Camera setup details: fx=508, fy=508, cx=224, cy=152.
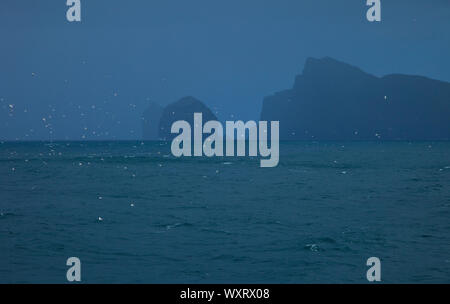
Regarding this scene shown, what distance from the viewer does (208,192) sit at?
42.4m

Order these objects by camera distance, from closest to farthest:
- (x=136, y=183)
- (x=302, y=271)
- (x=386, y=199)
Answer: (x=302, y=271)
(x=386, y=199)
(x=136, y=183)

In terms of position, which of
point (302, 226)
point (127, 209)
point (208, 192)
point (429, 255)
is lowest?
point (429, 255)

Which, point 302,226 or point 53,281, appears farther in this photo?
point 302,226

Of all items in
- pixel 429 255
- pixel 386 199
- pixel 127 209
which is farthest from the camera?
pixel 386 199

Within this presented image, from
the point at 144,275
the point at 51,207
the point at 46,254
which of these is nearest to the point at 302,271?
the point at 144,275

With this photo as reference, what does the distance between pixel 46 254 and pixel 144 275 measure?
4.86m

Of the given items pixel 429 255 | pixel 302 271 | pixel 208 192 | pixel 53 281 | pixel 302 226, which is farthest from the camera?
pixel 208 192

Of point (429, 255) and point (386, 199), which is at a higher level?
point (386, 199)
